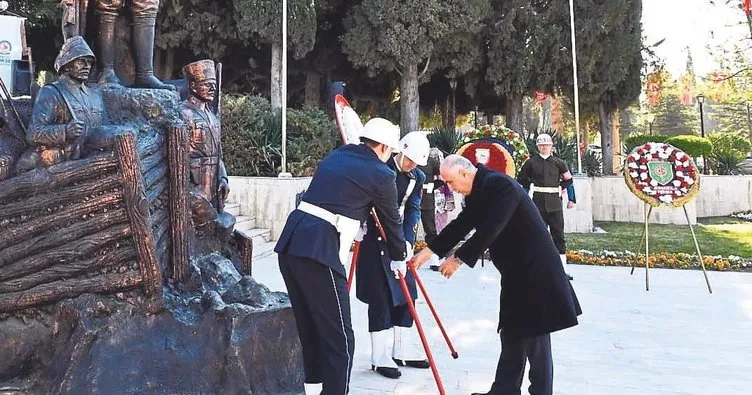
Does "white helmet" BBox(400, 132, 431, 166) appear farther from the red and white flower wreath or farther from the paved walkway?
the red and white flower wreath

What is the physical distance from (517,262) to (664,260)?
6.29 metres

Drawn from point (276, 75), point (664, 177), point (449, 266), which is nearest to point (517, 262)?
point (449, 266)

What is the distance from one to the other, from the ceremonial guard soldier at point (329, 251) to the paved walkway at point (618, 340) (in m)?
0.80

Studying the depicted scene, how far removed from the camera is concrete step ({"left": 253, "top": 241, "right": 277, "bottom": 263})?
28.9 ft

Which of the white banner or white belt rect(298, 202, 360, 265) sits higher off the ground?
the white banner

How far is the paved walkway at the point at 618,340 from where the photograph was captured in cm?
383

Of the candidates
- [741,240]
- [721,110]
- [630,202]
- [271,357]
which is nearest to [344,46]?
[630,202]

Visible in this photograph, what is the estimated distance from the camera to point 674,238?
436 inches

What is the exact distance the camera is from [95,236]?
3135 millimetres

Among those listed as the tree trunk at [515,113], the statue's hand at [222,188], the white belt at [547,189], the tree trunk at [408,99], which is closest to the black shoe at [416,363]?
the statue's hand at [222,188]

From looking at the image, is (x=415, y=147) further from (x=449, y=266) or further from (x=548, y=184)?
(x=548, y=184)

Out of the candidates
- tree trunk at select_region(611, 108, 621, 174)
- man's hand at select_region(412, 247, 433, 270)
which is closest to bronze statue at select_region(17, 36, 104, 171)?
man's hand at select_region(412, 247, 433, 270)

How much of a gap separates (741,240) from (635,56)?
876 cm

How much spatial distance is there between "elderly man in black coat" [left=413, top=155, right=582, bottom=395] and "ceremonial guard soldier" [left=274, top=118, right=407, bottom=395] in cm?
48
